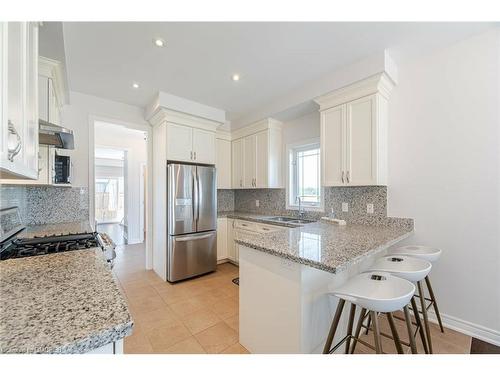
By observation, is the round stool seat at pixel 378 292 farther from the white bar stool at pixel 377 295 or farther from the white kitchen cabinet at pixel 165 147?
the white kitchen cabinet at pixel 165 147

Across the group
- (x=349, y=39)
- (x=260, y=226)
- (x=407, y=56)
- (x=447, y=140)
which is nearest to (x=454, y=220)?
(x=447, y=140)

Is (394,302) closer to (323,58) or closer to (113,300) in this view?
(113,300)

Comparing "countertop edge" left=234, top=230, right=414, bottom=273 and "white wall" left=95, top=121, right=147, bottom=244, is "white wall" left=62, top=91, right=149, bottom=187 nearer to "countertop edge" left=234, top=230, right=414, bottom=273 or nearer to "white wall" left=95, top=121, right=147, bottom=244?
"white wall" left=95, top=121, right=147, bottom=244

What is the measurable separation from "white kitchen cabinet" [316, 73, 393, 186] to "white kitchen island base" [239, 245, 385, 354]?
1134 millimetres

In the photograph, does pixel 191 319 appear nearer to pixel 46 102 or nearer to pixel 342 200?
pixel 342 200

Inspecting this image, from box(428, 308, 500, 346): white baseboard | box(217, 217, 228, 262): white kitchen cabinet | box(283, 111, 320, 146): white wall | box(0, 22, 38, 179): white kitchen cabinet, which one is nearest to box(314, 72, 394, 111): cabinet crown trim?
box(283, 111, 320, 146): white wall

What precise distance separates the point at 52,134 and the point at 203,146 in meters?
1.99

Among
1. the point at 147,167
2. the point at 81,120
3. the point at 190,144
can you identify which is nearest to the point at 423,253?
the point at 190,144

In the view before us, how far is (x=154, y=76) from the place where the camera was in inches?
99.1

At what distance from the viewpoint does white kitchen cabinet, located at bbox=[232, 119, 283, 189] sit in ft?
11.7

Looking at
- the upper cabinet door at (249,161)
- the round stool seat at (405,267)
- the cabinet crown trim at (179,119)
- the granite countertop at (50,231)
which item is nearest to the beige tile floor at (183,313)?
the granite countertop at (50,231)

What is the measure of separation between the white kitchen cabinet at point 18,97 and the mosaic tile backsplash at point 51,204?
6.81 feet

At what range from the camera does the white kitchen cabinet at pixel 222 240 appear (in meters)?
3.72

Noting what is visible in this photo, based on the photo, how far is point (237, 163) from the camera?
4109 mm
